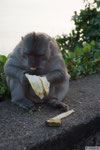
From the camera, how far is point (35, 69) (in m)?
2.97

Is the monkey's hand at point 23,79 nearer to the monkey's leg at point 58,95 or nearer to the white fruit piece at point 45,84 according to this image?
the white fruit piece at point 45,84

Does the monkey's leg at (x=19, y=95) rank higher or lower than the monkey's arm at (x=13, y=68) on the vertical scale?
lower

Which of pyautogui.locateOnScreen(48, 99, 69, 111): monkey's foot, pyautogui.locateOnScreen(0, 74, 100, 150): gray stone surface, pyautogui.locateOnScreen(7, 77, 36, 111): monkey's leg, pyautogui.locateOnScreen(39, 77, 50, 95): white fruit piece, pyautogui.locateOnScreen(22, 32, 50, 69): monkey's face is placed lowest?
pyautogui.locateOnScreen(0, 74, 100, 150): gray stone surface

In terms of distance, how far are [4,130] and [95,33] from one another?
5.15 metres

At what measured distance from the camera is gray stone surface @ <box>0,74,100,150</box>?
242cm

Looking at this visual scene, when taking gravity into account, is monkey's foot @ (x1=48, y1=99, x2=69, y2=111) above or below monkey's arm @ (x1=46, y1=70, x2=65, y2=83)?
below

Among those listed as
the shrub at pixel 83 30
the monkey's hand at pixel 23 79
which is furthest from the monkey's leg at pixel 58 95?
the shrub at pixel 83 30

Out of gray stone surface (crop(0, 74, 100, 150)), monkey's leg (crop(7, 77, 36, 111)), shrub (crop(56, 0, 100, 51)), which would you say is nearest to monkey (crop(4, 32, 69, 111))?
monkey's leg (crop(7, 77, 36, 111))

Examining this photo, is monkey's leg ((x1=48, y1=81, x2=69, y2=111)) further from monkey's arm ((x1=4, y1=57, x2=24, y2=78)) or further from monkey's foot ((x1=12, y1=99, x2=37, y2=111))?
monkey's arm ((x1=4, y1=57, x2=24, y2=78))

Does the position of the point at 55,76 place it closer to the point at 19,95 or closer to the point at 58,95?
the point at 58,95

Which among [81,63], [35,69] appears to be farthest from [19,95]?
[81,63]

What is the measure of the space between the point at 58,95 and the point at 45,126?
2.53 feet

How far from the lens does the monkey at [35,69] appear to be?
2918mm

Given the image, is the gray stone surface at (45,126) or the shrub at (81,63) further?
the shrub at (81,63)
